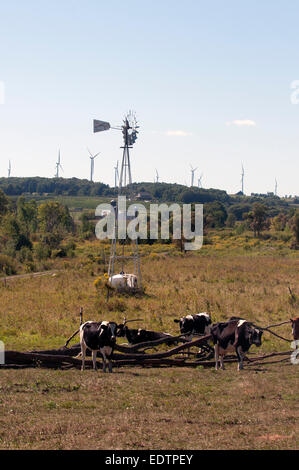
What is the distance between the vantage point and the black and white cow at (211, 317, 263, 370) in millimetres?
16297

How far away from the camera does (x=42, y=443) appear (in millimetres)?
9188

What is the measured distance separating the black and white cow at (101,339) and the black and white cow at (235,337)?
3203 mm

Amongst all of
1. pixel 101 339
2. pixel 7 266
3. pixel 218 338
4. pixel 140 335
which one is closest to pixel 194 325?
pixel 140 335

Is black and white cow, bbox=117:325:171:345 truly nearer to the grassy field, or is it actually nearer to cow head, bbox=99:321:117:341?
the grassy field

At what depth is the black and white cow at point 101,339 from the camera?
640 inches

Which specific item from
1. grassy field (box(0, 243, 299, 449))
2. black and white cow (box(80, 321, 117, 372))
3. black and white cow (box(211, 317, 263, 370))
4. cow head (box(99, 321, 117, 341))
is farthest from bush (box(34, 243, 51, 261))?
black and white cow (box(211, 317, 263, 370))

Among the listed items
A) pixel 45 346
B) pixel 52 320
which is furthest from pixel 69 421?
pixel 52 320

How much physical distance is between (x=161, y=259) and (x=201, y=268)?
48.5 ft

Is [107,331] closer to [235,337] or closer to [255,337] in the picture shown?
[235,337]

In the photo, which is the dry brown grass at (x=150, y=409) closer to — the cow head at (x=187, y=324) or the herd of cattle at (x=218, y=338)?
the herd of cattle at (x=218, y=338)

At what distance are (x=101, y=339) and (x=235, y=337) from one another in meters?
4.09

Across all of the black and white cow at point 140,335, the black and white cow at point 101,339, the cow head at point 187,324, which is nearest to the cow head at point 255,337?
the black and white cow at point 101,339

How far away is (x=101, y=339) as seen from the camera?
16.2 m
